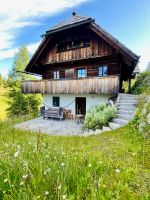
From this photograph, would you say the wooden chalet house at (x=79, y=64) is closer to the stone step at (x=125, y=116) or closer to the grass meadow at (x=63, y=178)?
the stone step at (x=125, y=116)

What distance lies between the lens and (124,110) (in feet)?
37.6

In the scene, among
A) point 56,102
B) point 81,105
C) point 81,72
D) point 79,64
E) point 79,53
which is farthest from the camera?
point 56,102

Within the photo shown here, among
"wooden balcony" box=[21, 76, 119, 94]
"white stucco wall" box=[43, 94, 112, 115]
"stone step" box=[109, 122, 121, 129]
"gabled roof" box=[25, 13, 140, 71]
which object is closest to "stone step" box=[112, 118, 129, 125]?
"stone step" box=[109, 122, 121, 129]

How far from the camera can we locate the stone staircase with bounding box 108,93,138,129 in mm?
10234

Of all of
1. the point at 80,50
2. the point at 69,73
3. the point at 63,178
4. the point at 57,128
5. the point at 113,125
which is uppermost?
the point at 80,50

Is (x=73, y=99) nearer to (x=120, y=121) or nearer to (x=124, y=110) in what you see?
(x=124, y=110)

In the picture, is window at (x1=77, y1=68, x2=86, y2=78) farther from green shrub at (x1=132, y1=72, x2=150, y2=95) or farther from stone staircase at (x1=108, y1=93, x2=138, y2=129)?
stone staircase at (x1=108, y1=93, x2=138, y2=129)

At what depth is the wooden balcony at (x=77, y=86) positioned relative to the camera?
1338cm

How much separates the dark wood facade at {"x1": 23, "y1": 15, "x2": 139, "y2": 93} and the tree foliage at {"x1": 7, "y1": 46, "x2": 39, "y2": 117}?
24.4 feet

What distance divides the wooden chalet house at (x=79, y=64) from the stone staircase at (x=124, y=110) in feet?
3.23

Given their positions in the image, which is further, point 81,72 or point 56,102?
point 56,102

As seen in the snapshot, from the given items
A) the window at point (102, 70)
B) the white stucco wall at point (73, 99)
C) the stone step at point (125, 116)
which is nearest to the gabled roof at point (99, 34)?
the window at point (102, 70)

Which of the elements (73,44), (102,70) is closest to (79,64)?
(73,44)

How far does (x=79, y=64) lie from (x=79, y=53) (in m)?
1.26
